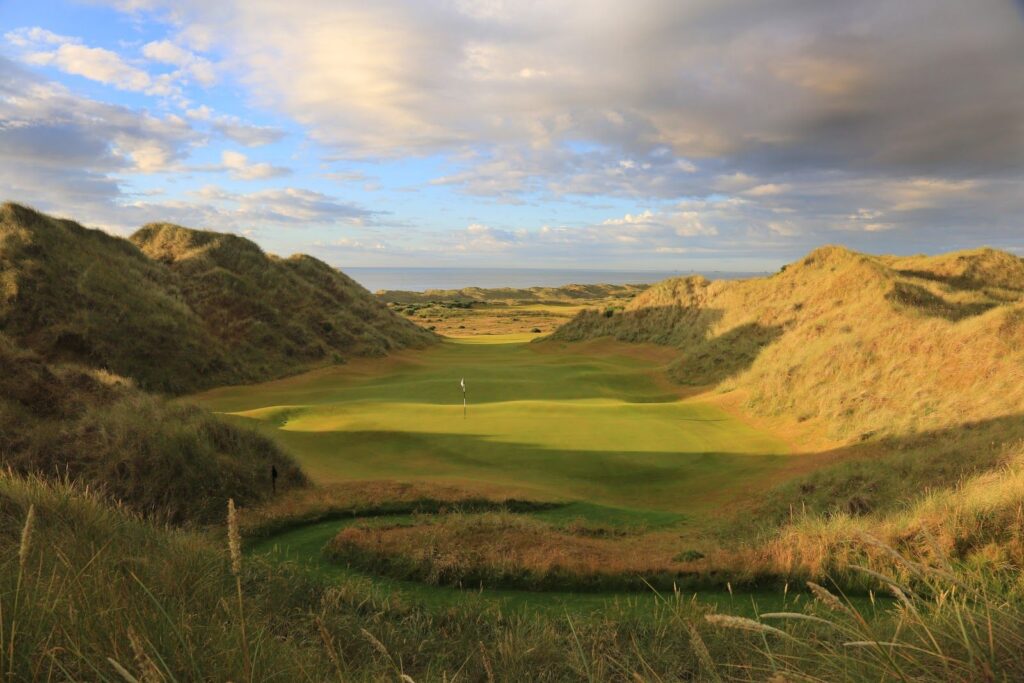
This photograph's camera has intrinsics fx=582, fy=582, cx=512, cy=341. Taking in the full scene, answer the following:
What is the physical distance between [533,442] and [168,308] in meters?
28.4

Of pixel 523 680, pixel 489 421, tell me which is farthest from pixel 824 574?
pixel 489 421

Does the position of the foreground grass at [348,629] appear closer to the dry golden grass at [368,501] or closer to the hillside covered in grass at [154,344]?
the hillside covered in grass at [154,344]

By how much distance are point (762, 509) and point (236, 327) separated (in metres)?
37.4

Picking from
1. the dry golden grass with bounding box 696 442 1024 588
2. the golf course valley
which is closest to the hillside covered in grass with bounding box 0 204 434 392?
the golf course valley

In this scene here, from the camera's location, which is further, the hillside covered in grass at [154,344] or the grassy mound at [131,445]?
the hillside covered in grass at [154,344]

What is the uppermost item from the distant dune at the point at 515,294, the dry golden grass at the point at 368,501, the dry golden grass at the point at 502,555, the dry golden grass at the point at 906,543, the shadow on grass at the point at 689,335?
the distant dune at the point at 515,294

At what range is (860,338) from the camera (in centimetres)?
2417

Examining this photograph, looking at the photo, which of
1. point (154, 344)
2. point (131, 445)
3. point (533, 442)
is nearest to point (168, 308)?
point (154, 344)

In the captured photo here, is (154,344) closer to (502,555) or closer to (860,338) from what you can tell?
(502,555)

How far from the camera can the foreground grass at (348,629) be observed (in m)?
2.81

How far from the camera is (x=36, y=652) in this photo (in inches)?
115

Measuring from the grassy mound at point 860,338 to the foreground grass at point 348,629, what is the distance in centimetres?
1359

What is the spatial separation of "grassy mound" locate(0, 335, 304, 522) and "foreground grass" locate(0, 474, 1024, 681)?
5974mm

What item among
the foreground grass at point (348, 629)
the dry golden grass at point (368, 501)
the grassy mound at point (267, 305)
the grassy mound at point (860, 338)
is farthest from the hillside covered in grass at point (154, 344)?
the grassy mound at point (860, 338)
